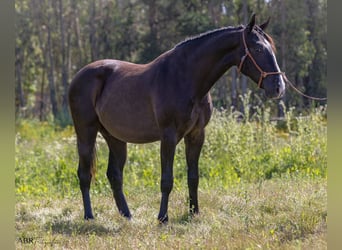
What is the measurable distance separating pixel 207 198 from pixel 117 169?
1.16 metres

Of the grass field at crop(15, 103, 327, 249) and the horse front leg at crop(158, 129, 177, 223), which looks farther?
the horse front leg at crop(158, 129, 177, 223)

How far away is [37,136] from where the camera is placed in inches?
563

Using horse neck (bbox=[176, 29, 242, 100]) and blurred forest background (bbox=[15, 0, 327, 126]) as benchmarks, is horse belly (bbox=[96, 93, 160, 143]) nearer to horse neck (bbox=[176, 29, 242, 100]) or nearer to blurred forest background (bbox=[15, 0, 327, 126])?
horse neck (bbox=[176, 29, 242, 100])

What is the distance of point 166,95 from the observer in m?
4.87

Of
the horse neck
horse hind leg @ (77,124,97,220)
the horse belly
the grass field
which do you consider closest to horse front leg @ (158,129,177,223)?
the grass field

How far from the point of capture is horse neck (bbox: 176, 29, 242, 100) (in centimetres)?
484

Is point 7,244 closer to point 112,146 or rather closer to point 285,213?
point 285,213

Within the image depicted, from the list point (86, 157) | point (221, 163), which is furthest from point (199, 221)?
point (221, 163)

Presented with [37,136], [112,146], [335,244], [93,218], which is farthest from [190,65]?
[37,136]

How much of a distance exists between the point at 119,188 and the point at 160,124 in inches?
47.7

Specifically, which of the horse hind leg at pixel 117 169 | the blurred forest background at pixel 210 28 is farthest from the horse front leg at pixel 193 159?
the blurred forest background at pixel 210 28

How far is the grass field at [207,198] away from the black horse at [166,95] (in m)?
0.41

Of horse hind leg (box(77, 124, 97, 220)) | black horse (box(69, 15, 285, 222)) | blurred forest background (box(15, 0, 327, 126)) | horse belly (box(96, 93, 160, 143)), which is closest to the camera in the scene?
black horse (box(69, 15, 285, 222))

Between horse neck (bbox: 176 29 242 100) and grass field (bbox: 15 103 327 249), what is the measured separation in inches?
53.4
